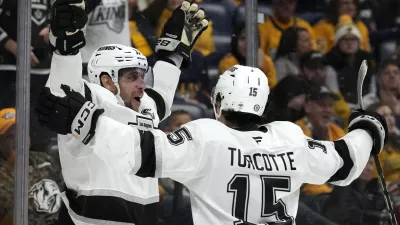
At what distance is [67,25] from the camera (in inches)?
80.4

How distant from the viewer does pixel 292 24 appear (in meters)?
3.96

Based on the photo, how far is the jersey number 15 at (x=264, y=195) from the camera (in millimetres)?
2160

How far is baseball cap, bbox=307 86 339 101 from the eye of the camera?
3939 mm

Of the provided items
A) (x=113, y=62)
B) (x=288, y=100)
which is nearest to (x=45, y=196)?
(x=113, y=62)

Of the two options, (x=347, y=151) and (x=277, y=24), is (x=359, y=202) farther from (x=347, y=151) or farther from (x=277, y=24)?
(x=347, y=151)

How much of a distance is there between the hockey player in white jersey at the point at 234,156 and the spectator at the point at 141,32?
1.28 metres

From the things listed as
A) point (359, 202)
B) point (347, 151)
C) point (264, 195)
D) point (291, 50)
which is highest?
point (291, 50)

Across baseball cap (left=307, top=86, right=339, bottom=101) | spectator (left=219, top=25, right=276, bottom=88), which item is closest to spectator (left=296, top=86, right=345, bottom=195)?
baseball cap (left=307, top=86, right=339, bottom=101)

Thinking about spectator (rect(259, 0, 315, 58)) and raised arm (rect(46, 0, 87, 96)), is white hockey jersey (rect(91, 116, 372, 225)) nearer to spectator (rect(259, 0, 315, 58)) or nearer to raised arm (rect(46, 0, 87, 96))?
raised arm (rect(46, 0, 87, 96))

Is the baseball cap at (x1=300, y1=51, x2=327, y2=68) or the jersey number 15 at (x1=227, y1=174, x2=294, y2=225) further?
the baseball cap at (x1=300, y1=51, x2=327, y2=68)

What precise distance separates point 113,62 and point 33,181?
0.82 meters

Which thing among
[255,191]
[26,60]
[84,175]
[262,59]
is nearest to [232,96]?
[255,191]

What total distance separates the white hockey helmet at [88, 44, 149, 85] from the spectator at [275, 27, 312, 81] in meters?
1.21

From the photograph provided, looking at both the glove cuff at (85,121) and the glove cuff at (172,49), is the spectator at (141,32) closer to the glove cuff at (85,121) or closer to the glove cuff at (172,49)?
the glove cuff at (172,49)
